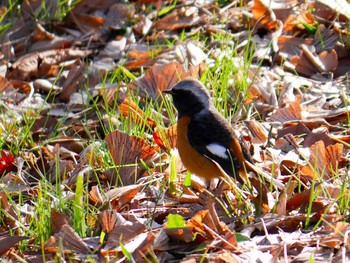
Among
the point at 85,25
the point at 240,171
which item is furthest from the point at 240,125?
the point at 85,25

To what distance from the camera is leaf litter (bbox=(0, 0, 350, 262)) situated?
418 cm

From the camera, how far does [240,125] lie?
604cm

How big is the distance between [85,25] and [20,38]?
2.31 feet

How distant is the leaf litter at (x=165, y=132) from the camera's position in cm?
418

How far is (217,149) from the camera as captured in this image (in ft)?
17.6

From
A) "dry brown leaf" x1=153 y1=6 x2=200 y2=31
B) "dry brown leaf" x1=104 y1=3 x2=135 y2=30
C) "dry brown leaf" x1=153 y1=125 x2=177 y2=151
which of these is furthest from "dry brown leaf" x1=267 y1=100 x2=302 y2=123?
"dry brown leaf" x1=104 y1=3 x2=135 y2=30

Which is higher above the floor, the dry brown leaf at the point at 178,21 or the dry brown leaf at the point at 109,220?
the dry brown leaf at the point at 109,220

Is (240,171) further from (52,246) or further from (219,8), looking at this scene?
(219,8)

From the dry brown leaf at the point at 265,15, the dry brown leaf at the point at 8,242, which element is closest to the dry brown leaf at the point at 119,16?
the dry brown leaf at the point at 265,15

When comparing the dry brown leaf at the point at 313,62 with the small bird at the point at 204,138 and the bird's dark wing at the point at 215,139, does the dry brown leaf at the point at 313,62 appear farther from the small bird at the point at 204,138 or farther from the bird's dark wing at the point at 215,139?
the bird's dark wing at the point at 215,139

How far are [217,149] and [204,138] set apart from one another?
0.51ft

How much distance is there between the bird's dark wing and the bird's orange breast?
4cm

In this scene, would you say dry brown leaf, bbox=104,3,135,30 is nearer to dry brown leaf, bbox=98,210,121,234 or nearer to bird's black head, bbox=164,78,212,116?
bird's black head, bbox=164,78,212,116

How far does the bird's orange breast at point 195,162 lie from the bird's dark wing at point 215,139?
0.04 m
